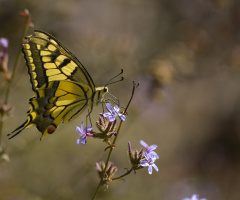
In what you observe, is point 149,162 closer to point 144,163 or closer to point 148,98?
point 144,163

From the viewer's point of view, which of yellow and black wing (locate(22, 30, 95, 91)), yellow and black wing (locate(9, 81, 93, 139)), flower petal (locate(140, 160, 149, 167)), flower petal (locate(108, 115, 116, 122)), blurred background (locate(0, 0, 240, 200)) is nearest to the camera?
flower petal (locate(140, 160, 149, 167))

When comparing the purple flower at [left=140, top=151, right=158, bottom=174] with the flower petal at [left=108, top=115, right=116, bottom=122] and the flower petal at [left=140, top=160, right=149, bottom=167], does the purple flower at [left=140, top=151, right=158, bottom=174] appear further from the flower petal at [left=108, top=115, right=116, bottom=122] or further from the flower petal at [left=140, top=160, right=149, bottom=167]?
the flower petal at [left=108, top=115, right=116, bottom=122]

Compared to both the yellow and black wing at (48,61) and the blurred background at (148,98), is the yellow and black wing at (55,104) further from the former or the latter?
the blurred background at (148,98)

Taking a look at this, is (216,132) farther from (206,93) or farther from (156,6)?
(156,6)

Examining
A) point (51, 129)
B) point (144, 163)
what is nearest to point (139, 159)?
point (144, 163)

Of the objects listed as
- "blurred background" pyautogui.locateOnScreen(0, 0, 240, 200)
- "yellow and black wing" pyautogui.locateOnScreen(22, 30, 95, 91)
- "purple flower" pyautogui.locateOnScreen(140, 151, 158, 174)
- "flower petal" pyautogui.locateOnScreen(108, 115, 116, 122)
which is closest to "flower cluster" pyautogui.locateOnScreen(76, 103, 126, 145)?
"flower petal" pyautogui.locateOnScreen(108, 115, 116, 122)

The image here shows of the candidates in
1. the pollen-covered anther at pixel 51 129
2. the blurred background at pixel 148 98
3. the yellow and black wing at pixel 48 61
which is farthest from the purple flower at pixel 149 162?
the blurred background at pixel 148 98
